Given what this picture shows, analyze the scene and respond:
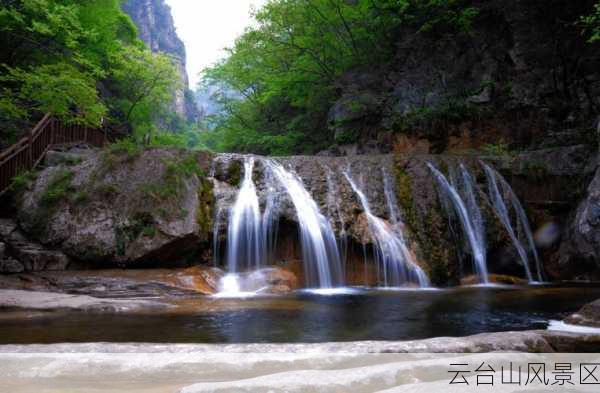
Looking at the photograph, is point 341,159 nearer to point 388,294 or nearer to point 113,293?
point 388,294

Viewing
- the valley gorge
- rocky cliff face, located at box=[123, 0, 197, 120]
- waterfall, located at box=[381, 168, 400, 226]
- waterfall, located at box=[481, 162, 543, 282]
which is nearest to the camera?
the valley gorge

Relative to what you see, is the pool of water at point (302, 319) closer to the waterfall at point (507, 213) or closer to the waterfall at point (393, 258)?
the waterfall at point (393, 258)

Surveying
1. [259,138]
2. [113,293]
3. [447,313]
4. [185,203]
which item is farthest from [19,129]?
[447,313]

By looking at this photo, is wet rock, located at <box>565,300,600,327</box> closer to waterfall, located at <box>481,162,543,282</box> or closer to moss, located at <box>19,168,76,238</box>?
waterfall, located at <box>481,162,543,282</box>

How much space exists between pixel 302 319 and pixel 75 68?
32.8 ft

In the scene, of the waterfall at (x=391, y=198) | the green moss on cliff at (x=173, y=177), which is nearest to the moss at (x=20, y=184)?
the green moss on cliff at (x=173, y=177)

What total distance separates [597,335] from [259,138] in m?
18.6

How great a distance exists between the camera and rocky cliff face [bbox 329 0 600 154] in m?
14.8

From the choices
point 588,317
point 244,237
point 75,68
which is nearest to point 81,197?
point 244,237

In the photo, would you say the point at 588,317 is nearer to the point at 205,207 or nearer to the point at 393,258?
the point at 393,258

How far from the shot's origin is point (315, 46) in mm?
19094

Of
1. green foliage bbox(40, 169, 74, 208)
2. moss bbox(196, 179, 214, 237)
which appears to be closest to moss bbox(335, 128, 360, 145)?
moss bbox(196, 179, 214, 237)

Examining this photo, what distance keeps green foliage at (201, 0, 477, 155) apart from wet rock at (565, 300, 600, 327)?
45.3ft

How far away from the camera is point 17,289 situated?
697 centimetres
